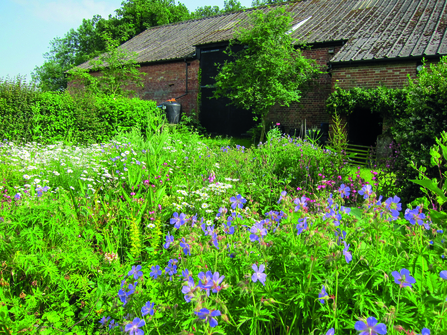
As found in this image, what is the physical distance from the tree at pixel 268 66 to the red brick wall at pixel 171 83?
584 cm

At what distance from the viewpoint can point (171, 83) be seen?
18453 millimetres

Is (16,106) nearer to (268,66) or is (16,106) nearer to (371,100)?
(268,66)

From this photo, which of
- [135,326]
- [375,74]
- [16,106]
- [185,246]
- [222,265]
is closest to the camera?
[135,326]

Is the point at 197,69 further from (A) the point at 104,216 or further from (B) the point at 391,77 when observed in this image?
(A) the point at 104,216

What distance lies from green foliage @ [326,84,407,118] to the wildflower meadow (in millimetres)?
6618

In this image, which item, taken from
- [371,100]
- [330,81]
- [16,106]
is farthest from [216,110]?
[16,106]

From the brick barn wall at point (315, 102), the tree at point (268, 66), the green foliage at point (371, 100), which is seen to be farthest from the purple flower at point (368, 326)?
the brick barn wall at point (315, 102)

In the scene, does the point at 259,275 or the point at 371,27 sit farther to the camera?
the point at 371,27

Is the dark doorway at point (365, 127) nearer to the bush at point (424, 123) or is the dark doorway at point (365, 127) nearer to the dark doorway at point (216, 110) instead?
the dark doorway at point (216, 110)

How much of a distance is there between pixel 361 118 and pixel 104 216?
38.1ft

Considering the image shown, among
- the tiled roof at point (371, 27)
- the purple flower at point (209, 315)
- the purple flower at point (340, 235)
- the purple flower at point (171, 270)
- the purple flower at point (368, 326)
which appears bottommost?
the purple flower at point (171, 270)

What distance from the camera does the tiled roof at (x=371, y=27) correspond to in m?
10.1

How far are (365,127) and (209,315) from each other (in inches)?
511

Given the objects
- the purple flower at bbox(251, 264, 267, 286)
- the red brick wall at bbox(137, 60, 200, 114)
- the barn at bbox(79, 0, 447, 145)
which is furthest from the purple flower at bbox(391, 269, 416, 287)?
the red brick wall at bbox(137, 60, 200, 114)
